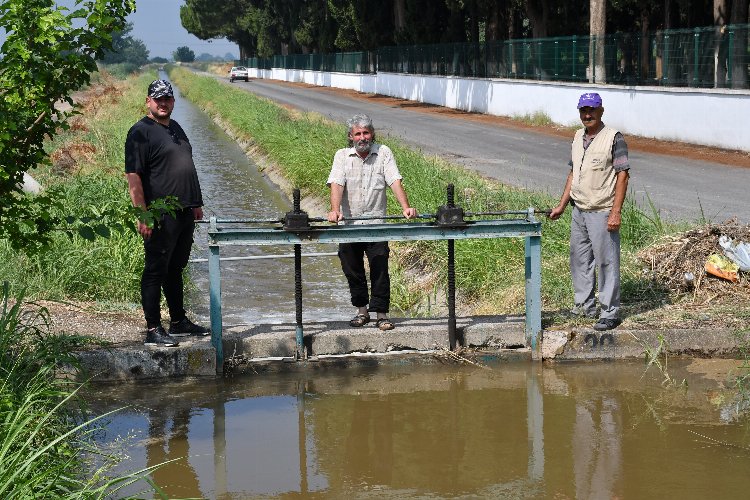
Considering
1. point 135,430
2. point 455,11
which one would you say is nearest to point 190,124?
point 455,11

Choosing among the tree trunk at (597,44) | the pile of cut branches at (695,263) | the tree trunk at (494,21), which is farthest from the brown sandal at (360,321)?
the tree trunk at (494,21)

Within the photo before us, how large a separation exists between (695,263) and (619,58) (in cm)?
2025

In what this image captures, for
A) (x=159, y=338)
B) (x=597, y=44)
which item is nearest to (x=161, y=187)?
(x=159, y=338)

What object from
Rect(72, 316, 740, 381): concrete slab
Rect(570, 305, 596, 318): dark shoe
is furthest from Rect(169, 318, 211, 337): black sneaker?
Rect(570, 305, 596, 318): dark shoe

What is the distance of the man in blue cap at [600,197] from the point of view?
25.2 ft

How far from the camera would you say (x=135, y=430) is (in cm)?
661

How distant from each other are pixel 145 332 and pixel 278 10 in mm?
83479

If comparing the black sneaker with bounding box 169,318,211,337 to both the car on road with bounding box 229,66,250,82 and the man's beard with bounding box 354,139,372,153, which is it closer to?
the man's beard with bounding box 354,139,372,153

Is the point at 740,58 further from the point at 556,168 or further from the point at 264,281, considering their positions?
the point at 264,281

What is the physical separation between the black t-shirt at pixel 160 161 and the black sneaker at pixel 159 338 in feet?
2.98

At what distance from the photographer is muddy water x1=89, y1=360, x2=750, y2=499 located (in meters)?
5.66

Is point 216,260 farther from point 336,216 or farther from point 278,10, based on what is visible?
point 278,10

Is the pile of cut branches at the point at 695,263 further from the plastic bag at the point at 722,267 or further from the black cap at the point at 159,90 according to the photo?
the black cap at the point at 159,90

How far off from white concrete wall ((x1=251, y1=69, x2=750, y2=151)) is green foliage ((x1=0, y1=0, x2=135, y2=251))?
17284 millimetres
